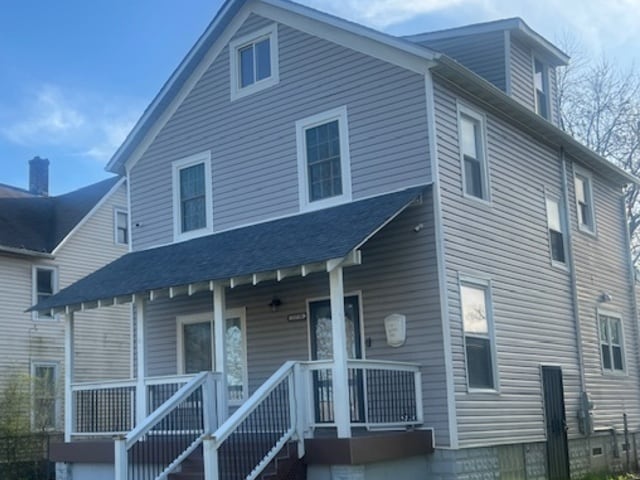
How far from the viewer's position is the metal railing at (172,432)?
1088 cm

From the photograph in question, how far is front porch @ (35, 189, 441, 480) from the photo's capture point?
411 inches

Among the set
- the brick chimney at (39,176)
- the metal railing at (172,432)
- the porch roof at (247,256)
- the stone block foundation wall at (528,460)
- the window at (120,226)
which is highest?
the brick chimney at (39,176)

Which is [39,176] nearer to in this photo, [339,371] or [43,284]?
[43,284]

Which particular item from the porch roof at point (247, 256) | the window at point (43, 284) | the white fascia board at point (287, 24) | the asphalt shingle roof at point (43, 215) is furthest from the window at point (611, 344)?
the asphalt shingle roof at point (43, 215)

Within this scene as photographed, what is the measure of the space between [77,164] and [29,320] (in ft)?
27.0

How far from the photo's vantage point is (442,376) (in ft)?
38.2

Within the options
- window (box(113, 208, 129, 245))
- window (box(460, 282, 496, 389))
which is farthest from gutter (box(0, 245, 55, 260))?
window (box(460, 282, 496, 389))

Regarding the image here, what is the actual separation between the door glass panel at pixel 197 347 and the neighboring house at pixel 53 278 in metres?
8.12

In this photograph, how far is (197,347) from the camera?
1496cm

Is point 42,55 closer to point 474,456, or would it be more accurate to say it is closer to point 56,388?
point 56,388

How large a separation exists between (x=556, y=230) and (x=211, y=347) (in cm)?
687

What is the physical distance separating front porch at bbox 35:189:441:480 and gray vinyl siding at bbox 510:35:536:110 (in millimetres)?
4833

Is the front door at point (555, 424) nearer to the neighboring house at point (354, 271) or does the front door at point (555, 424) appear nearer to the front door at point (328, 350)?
the neighboring house at point (354, 271)

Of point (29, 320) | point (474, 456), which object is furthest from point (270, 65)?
point (29, 320)
